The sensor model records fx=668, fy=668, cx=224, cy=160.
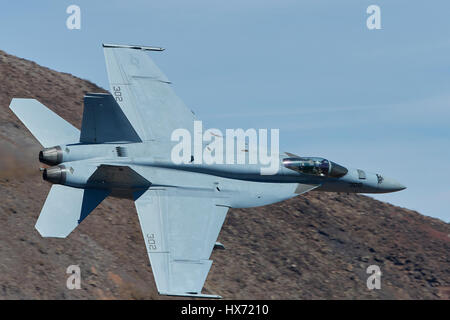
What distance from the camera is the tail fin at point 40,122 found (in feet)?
72.1

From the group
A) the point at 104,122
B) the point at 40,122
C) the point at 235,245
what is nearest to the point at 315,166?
the point at 104,122

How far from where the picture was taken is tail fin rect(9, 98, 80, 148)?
2198cm

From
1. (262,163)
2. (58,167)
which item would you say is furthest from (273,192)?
(58,167)

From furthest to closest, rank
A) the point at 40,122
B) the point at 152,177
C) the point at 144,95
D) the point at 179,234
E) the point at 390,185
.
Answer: the point at 390,185 → the point at 144,95 → the point at 152,177 → the point at 40,122 → the point at 179,234

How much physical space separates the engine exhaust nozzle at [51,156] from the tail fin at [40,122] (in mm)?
286

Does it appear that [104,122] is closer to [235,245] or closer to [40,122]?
[40,122]

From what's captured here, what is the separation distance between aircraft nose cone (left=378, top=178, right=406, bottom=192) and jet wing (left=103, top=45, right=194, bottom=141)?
306 inches

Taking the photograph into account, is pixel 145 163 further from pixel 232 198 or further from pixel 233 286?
pixel 233 286

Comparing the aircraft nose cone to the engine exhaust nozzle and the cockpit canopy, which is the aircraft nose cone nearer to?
the cockpit canopy

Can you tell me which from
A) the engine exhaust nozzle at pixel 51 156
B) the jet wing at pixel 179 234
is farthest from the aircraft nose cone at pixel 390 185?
the engine exhaust nozzle at pixel 51 156

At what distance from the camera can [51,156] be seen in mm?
21781

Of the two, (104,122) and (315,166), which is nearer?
(104,122)

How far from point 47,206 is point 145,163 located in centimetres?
354

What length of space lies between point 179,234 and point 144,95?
19.7ft
